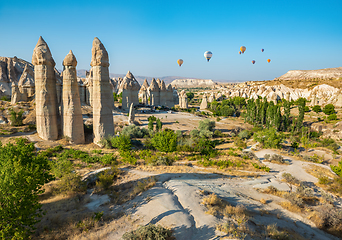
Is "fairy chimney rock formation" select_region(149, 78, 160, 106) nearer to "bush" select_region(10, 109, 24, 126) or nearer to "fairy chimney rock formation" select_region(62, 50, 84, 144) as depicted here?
"bush" select_region(10, 109, 24, 126)

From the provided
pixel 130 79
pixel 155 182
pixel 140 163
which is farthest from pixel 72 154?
pixel 130 79

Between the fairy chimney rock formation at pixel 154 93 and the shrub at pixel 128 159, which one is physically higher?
the fairy chimney rock formation at pixel 154 93

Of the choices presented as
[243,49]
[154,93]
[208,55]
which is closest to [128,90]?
[154,93]

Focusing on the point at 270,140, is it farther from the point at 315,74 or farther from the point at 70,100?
the point at 315,74

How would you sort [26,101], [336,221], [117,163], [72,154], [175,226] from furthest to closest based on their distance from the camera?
[26,101], [72,154], [117,163], [336,221], [175,226]

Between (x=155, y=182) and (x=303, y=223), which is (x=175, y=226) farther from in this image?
(x=303, y=223)

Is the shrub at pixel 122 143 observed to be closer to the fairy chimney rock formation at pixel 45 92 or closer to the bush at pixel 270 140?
the fairy chimney rock formation at pixel 45 92

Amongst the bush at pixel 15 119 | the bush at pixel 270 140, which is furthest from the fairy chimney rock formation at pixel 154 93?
the bush at pixel 270 140
